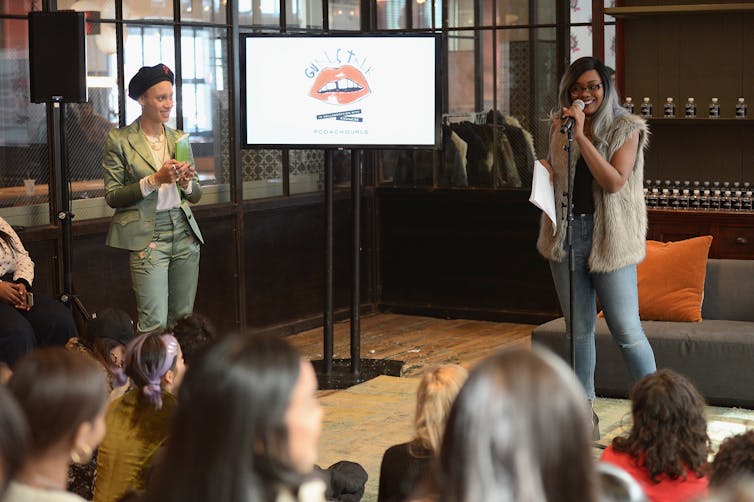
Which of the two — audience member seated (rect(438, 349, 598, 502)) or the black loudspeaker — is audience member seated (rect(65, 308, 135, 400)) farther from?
audience member seated (rect(438, 349, 598, 502))

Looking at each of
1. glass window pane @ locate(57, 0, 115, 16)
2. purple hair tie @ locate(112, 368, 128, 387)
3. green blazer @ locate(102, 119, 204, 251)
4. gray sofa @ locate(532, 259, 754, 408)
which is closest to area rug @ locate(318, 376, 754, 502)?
gray sofa @ locate(532, 259, 754, 408)

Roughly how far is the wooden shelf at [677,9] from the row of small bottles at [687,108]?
0.50 metres

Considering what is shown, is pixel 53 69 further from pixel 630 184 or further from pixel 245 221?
pixel 630 184

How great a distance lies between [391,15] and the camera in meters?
7.63

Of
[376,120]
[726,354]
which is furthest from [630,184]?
[376,120]

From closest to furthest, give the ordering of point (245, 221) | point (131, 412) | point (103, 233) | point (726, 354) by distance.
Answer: point (131, 412) → point (726, 354) → point (103, 233) → point (245, 221)

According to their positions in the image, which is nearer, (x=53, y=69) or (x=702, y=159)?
(x=53, y=69)

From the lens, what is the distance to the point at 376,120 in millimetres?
5551

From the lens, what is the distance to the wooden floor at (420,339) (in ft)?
21.4

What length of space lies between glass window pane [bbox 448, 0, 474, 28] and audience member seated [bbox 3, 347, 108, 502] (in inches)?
222

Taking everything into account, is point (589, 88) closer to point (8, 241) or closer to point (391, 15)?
point (8, 241)

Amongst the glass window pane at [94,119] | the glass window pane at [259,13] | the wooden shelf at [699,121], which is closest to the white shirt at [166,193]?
the glass window pane at [94,119]

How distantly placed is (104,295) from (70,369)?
4152 mm

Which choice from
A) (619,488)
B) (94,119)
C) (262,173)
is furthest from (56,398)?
(262,173)
